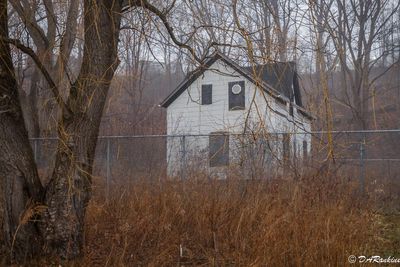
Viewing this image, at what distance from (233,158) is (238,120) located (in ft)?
13.2

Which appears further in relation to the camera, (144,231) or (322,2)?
(144,231)

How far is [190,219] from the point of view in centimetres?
682

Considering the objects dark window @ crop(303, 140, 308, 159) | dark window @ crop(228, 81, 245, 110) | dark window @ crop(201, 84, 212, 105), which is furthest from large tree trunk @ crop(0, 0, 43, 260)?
dark window @ crop(201, 84, 212, 105)

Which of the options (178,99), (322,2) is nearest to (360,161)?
(322,2)

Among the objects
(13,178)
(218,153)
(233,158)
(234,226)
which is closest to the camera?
(13,178)

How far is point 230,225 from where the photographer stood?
6422mm

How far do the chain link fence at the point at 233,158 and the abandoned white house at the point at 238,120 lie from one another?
0.10 ft

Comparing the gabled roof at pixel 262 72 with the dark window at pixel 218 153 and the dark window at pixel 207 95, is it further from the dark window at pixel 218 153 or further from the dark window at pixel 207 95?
the dark window at pixel 207 95

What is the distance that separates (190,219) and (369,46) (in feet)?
55.4

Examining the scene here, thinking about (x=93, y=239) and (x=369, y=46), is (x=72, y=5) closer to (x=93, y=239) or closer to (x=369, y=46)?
(x=93, y=239)

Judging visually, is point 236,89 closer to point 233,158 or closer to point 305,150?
point 305,150

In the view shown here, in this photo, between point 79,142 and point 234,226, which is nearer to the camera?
point 79,142

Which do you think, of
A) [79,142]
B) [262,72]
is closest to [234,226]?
[79,142]

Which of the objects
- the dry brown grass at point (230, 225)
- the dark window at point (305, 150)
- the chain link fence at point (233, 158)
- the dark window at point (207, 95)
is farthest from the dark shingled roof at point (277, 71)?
the dark window at point (207, 95)
